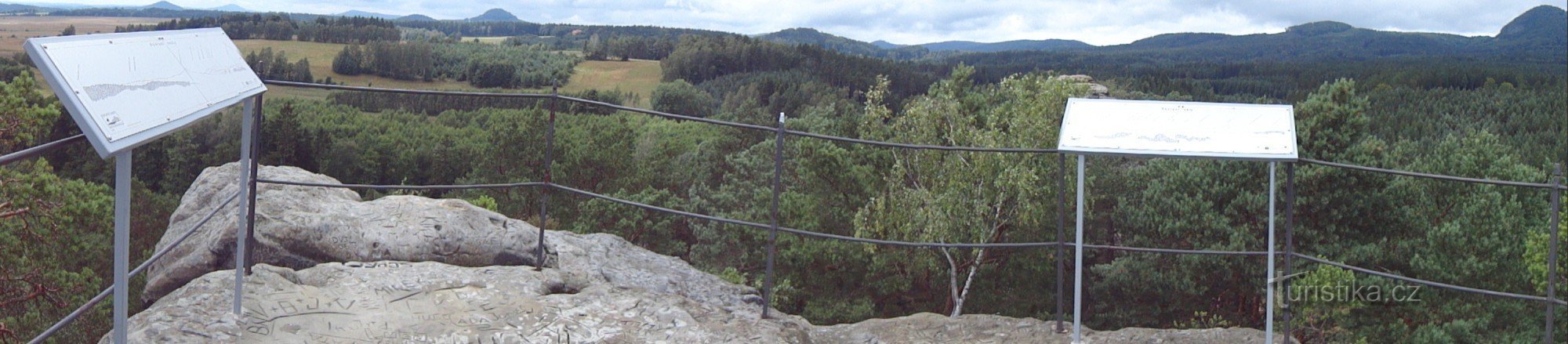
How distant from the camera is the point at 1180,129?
4551mm

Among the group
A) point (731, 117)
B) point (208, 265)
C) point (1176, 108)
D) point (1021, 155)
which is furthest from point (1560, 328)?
point (731, 117)

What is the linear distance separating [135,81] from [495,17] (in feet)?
325

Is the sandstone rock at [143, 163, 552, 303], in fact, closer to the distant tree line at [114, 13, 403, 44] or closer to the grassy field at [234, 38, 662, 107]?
the grassy field at [234, 38, 662, 107]

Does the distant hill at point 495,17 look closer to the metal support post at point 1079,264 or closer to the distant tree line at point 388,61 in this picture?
the distant tree line at point 388,61

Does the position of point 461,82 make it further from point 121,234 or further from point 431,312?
point 121,234

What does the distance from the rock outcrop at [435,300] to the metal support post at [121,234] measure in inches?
36.8

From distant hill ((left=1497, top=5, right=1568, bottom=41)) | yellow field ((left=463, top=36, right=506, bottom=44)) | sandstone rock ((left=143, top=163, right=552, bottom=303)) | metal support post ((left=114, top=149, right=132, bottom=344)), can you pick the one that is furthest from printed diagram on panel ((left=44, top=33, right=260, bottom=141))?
distant hill ((left=1497, top=5, right=1568, bottom=41))

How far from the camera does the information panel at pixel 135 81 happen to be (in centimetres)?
263

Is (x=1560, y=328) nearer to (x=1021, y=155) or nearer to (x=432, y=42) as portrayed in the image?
(x=1021, y=155)

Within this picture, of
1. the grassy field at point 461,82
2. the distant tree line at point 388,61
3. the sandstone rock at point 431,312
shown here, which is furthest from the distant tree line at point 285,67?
the sandstone rock at point 431,312

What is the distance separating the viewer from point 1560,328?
19516mm

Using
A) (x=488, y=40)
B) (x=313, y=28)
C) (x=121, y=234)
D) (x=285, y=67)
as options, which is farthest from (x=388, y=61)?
(x=121, y=234)

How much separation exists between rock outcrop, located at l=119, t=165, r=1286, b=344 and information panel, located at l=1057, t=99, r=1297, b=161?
1048 mm

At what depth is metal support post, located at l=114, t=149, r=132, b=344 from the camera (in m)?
2.92
